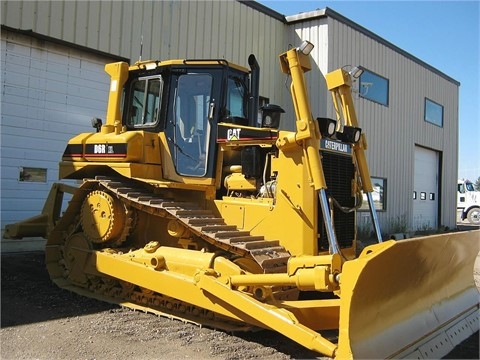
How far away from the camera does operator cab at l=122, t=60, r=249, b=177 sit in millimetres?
6199

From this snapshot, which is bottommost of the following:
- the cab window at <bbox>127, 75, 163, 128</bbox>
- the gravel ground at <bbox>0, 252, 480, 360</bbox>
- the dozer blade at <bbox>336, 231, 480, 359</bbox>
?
the gravel ground at <bbox>0, 252, 480, 360</bbox>

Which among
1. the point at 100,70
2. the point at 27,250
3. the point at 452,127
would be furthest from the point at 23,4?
the point at 452,127

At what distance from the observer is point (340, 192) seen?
5.83 metres

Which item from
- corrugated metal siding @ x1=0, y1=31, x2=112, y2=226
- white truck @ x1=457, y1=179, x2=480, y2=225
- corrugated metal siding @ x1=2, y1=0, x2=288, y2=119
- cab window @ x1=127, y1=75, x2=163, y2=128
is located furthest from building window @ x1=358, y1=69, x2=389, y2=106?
white truck @ x1=457, y1=179, x2=480, y2=225

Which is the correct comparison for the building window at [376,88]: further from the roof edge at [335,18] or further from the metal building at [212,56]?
the roof edge at [335,18]

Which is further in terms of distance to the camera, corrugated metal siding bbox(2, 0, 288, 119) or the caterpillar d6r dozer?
corrugated metal siding bbox(2, 0, 288, 119)

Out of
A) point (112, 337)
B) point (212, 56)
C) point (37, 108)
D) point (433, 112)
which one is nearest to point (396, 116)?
point (433, 112)

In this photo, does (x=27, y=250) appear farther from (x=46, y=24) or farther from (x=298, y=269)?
(x=298, y=269)

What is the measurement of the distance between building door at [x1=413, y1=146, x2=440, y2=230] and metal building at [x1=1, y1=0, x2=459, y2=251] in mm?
48

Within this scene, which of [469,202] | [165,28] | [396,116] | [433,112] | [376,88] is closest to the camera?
[165,28]

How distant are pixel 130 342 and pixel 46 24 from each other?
23.2 ft

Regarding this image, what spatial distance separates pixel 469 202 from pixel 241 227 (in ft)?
89.9

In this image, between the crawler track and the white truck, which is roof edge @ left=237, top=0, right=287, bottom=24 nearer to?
the crawler track

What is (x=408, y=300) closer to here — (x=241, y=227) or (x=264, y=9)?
(x=241, y=227)
